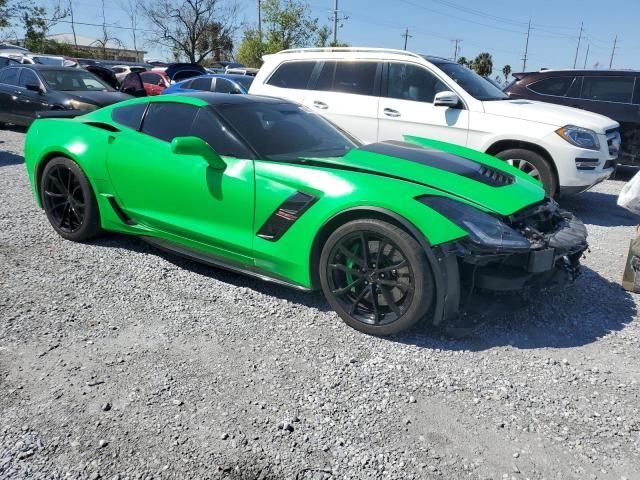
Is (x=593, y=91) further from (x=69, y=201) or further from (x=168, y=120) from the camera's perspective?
(x=69, y=201)

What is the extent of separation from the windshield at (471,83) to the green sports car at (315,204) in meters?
2.35

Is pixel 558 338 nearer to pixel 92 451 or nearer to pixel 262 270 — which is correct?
pixel 262 270

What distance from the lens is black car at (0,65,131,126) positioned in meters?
10.0

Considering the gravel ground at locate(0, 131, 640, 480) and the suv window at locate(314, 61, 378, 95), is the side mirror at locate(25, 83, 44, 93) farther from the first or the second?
the gravel ground at locate(0, 131, 640, 480)

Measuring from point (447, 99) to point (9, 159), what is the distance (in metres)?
6.79

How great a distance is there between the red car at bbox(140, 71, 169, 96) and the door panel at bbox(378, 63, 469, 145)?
1062cm

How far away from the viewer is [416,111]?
6438 mm

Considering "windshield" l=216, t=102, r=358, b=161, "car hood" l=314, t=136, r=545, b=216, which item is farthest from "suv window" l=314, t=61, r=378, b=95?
"car hood" l=314, t=136, r=545, b=216

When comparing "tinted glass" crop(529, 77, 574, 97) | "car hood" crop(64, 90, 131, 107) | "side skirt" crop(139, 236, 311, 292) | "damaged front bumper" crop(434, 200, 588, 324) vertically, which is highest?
"tinted glass" crop(529, 77, 574, 97)

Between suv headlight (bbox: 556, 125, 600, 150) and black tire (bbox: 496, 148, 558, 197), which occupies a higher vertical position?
suv headlight (bbox: 556, 125, 600, 150)

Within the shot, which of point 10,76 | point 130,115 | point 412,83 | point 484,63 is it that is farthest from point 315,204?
point 484,63

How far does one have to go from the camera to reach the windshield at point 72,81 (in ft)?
34.5

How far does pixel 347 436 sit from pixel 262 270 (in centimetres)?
143

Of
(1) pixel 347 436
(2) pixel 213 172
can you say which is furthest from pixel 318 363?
(2) pixel 213 172
